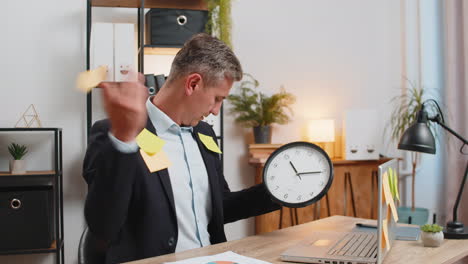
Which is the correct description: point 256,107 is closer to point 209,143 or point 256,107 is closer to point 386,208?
point 209,143

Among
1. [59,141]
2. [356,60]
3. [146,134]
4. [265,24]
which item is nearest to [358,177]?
[356,60]

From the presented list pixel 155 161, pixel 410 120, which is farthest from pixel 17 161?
pixel 410 120

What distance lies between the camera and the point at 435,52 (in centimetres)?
414

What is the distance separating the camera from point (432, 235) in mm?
1836

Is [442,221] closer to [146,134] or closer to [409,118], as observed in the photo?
[409,118]

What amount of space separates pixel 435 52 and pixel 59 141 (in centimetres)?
288

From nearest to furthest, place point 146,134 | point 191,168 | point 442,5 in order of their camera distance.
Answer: point 146,134 < point 191,168 < point 442,5

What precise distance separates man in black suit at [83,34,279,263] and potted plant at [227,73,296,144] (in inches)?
55.5

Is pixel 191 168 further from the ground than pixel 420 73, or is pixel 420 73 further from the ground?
pixel 420 73

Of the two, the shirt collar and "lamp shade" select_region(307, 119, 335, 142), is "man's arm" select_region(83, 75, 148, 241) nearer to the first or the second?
the shirt collar

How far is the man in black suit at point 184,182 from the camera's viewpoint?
186cm

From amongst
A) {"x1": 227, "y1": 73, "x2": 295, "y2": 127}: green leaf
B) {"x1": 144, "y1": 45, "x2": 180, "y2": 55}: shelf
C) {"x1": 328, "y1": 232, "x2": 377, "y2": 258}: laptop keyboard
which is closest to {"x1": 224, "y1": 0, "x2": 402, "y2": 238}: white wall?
{"x1": 227, "y1": 73, "x2": 295, "y2": 127}: green leaf

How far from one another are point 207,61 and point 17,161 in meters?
1.71

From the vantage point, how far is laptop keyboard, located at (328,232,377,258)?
1.61m
